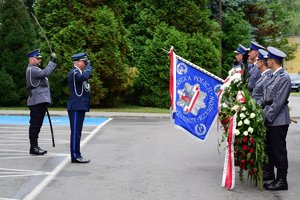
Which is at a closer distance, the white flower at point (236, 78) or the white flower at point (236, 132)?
the white flower at point (236, 132)

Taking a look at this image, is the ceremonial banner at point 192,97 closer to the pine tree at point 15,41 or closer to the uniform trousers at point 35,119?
the uniform trousers at point 35,119

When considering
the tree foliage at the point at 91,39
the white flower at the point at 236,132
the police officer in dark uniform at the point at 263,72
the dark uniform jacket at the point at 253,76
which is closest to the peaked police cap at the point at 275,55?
the police officer in dark uniform at the point at 263,72

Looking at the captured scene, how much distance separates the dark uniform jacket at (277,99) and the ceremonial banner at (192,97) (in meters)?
1.42

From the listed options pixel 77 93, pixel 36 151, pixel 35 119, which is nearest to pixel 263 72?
pixel 77 93

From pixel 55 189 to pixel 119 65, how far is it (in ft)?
51.9

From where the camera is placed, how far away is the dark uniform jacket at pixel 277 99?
7414 mm

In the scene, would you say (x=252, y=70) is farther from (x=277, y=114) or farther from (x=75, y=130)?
(x=75, y=130)

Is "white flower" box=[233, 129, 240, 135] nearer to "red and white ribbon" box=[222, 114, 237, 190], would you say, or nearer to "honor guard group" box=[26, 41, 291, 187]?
"red and white ribbon" box=[222, 114, 237, 190]

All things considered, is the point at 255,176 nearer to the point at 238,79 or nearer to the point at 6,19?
the point at 238,79

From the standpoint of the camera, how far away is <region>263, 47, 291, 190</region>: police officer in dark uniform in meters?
7.43

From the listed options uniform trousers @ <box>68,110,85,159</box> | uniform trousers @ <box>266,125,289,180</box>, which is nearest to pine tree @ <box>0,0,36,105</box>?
uniform trousers @ <box>68,110,85,159</box>

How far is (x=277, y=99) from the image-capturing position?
7426mm

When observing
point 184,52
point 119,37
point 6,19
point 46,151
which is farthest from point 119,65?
point 46,151

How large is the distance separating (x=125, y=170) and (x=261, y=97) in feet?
8.20
